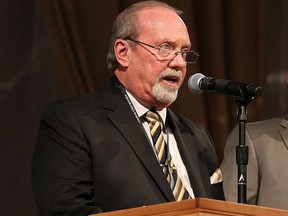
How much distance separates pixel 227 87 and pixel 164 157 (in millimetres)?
430

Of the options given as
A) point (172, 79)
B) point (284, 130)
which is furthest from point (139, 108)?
point (284, 130)

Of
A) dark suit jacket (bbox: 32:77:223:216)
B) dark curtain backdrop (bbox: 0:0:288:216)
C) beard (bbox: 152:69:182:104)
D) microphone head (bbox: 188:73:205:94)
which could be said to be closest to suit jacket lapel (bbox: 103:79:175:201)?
dark suit jacket (bbox: 32:77:223:216)

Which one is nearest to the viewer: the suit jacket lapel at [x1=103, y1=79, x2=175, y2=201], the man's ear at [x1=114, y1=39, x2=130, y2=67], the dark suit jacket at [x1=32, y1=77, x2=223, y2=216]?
the dark suit jacket at [x1=32, y1=77, x2=223, y2=216]

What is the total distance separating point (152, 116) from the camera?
289 cm

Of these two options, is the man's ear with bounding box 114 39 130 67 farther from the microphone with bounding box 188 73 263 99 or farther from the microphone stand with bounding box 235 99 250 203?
the microphone stand with bounding box 235 99 250 203

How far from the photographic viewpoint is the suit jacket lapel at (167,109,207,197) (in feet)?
9.29

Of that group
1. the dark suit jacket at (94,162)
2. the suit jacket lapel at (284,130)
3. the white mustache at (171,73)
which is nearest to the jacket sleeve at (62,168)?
the dark suit jacket at (94,162)

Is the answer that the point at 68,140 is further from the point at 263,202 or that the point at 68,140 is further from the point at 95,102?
the point at 263,202

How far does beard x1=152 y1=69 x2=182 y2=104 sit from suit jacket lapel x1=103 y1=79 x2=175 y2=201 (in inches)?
4.5

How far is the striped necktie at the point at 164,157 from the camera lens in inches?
108

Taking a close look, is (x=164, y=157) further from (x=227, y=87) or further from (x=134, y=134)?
(x=227, y=87)

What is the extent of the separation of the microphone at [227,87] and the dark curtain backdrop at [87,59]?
4.71 feet

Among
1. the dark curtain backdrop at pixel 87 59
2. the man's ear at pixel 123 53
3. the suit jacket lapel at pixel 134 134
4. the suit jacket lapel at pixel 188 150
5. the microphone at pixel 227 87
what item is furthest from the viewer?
the dark curtain backdrop at pixel 87 59

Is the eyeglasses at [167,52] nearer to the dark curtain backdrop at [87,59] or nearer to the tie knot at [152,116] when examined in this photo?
the tie knot at [152,116]
